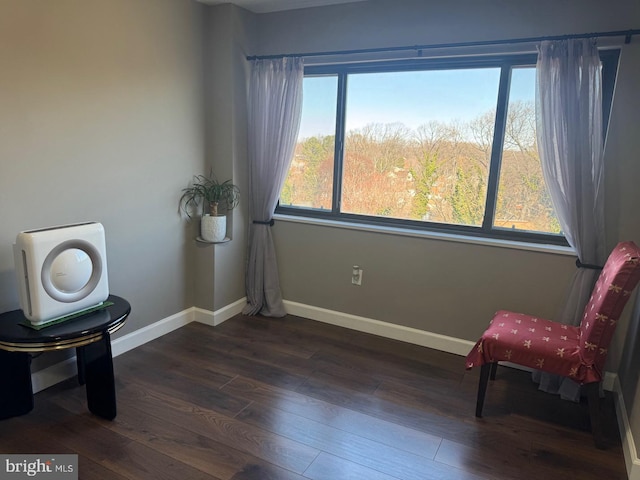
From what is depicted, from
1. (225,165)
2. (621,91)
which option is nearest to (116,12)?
(225,165)

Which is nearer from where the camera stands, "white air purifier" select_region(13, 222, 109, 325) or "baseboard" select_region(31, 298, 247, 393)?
"white air purifier" select_region(13, 222, 109, 325)

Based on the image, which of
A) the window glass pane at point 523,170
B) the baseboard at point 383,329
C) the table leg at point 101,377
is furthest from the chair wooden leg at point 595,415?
the table leg at point 101,377

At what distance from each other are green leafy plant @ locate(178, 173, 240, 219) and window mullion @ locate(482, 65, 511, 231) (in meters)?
1.86

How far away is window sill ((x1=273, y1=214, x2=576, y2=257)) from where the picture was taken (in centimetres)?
269

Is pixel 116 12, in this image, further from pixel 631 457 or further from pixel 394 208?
pixel 631 457

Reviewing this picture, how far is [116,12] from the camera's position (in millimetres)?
2510

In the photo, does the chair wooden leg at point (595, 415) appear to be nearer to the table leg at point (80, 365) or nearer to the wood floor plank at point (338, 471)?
the wood floor plank at point (338, 471)

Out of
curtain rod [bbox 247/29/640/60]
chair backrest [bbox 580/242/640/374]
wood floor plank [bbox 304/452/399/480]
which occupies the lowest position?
wood floor plank [bbox 304/452/399/480]

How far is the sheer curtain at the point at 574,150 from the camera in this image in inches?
95.3

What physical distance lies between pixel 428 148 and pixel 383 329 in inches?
54.5

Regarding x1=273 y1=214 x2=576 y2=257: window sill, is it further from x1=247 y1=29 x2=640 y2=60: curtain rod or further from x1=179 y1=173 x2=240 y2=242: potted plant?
x1=247 y1=29 x2=640 y2=60: curtain rod

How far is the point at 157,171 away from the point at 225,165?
0.55 m

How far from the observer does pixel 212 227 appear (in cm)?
320

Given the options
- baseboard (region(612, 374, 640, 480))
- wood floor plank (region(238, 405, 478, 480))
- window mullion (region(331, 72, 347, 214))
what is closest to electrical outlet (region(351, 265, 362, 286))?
window mullion (region(331, 72, 347, 214))
